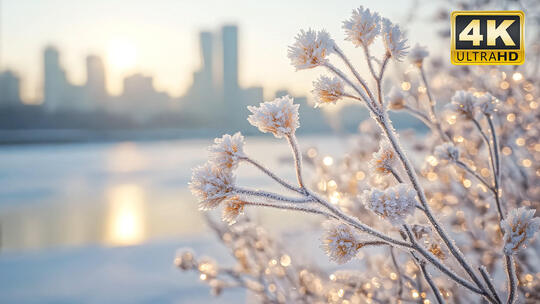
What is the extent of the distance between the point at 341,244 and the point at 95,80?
7033 centimetres

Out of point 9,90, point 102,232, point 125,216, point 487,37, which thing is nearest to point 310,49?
point 487,37

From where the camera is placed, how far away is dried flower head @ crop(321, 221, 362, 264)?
0.83 m

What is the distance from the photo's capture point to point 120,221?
1247 centimetres

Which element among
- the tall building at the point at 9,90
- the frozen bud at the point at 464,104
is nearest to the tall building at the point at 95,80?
the tall building at the point at 9,90

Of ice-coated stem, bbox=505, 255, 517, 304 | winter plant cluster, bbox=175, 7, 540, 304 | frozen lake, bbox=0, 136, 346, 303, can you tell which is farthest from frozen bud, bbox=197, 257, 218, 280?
ice-coated stem, bbox=505, 255, 517, 304

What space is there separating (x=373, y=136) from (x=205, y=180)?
2.06 m

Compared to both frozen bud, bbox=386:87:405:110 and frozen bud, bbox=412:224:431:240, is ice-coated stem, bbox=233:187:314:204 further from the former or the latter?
frozen bud, bbox=386:87:405:110

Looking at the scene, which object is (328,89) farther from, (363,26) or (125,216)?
(125,216)

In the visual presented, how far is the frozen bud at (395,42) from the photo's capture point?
0.88 meters

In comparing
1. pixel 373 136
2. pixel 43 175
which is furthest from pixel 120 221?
pixel 43 175

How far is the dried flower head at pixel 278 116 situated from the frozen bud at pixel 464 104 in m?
0.51

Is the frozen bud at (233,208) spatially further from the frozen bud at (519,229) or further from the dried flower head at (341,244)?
the frozen bud at (519,229)

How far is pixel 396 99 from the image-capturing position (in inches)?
49.9

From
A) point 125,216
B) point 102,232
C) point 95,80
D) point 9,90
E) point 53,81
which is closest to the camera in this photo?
point 102,232
